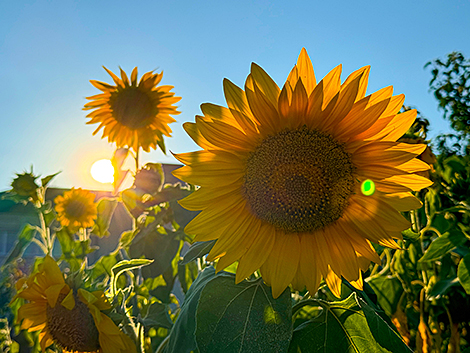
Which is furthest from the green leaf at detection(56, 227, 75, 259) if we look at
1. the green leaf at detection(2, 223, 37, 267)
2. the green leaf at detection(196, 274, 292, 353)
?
the green leaf at detection(196, 274, 292, 353)

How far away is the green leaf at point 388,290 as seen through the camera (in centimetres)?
94

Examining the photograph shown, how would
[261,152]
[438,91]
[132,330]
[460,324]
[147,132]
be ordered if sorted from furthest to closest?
[438,91]
[147,132]
[460,324]
[132,330]
[261,152]

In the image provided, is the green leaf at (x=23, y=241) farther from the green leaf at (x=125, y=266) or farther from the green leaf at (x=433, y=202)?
the green leaf at (x=433, y=202)

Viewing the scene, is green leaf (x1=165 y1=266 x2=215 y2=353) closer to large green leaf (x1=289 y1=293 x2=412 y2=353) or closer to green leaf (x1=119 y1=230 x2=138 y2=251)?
large green leaf (x1=289 y1=293 x2=412 y2=353)

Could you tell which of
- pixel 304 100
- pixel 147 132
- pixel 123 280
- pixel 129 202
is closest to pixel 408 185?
pixel 304 100

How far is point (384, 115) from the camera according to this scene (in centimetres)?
53

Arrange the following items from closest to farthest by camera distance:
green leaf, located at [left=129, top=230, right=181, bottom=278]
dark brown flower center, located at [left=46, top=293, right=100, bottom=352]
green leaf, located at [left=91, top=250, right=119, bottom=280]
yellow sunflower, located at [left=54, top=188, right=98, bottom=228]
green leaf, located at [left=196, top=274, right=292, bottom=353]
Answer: green leaf, located at [left=196, top=274, right=292, bottom=353] < dark brown flower center, located at [left=46, top=293, right=100, bottom=352] < green leaf, located at [left=129, top=230, right=181, bottom=278] < green leaf, located at [left=91, top=250, right=119, bottom=280] < yellow sunflower, located at [left=54, top=188, right=98, bottom=228]

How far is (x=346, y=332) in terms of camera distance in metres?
0.59

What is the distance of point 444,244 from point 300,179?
438 millimetres

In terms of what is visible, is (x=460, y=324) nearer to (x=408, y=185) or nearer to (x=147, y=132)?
(x=408, y=185)

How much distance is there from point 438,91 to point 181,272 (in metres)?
1.47

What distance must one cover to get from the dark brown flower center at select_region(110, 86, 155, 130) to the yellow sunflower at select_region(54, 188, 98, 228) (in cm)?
65

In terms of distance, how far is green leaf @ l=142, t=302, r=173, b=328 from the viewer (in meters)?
0.77

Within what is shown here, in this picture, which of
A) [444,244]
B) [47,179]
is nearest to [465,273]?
[444,244]
